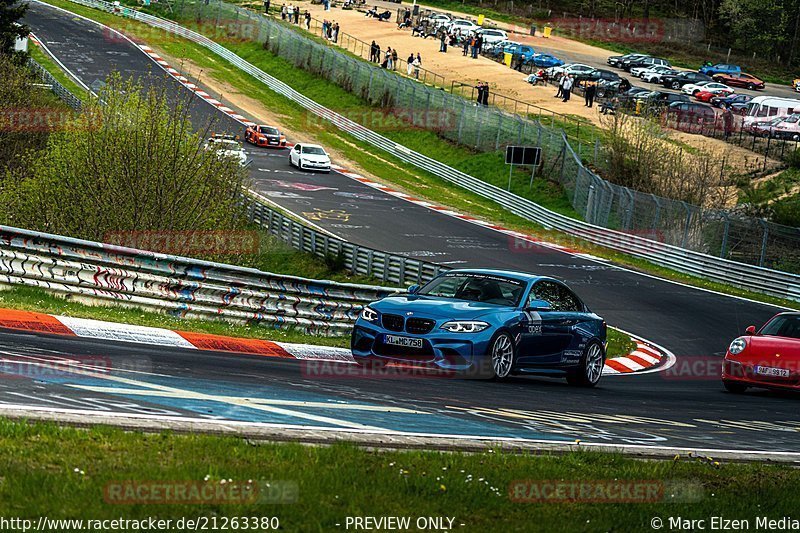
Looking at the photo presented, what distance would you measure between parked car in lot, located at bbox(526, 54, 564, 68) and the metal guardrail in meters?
34.1

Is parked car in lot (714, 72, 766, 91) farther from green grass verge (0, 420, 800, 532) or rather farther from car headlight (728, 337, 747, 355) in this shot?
green grass verge (0, 420, 800, 532)

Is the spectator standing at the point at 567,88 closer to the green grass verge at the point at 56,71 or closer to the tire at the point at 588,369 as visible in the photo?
the green grass verge at the point at 56,71

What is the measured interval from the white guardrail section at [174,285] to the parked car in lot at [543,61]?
61514mm

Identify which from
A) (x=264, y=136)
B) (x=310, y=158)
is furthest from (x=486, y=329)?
(x=264, y=136)

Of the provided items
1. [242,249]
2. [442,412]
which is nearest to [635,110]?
[242,249]

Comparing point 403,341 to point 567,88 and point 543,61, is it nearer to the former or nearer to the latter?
point 567,88

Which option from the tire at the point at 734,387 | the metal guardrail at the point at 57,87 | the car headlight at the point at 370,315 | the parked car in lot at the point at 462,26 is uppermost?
the parked car in lot at the point at 462,26

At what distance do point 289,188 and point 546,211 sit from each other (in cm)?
1125

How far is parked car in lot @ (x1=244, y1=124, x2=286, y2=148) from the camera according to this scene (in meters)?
55.8

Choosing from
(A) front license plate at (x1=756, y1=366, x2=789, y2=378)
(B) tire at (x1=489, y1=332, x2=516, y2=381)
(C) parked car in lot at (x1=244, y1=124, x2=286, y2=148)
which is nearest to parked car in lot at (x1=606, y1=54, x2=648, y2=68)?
(C) parked car in lot at (x1=244, y1=124, x2=286, y2=148)

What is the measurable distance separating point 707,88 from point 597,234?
39.1m

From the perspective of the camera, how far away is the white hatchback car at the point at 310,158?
5131 centimetres

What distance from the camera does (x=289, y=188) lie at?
46969 mm

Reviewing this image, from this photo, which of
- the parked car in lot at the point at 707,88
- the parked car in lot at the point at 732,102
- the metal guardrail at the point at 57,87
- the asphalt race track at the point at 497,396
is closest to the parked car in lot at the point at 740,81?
the parked car in lot at the point at 707,88
